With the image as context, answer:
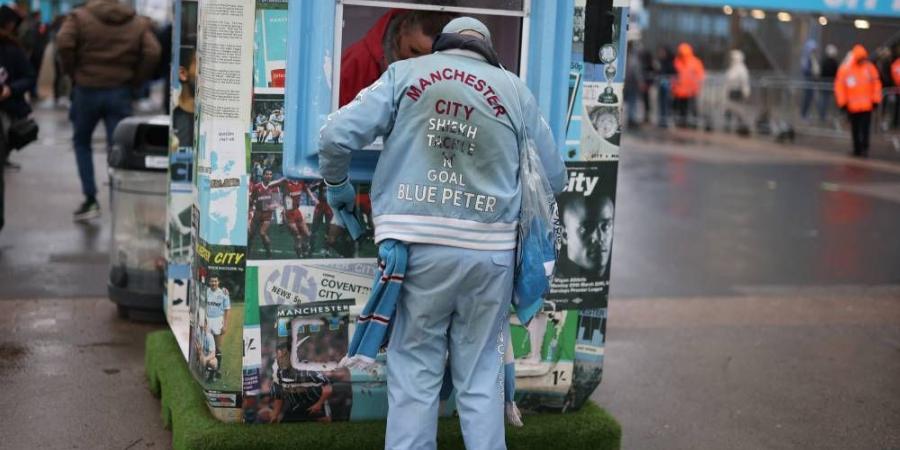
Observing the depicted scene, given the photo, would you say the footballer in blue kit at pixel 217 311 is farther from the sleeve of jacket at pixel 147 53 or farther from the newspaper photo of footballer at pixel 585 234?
the sleeve of jacket at pixel 147 53

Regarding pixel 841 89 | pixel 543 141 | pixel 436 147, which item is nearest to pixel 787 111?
pixel 841 89

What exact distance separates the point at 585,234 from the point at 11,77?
5759 mm

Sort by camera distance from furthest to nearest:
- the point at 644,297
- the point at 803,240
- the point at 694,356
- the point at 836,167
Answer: the point at 836,167 → the point at 803,240 → the point at 644,297 → the point at 694,356

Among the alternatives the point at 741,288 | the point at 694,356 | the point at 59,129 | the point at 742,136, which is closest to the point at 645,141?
the point at 742,136

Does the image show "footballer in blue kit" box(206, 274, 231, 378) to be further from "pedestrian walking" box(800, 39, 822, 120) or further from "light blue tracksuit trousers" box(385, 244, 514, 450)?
"pedestrian walking" box(800, 39, 822, 120)

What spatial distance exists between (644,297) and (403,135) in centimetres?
468

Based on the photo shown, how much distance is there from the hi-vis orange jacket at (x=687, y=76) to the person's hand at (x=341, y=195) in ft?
69.2

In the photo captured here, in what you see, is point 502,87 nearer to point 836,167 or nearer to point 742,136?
point 836,167

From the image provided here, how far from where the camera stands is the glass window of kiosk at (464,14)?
440 cm

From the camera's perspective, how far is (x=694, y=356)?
6.86 meters

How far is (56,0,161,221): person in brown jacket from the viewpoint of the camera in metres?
9.41

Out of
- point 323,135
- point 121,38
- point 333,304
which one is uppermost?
point 121,38

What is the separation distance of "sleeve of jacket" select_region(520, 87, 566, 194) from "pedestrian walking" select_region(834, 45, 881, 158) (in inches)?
635

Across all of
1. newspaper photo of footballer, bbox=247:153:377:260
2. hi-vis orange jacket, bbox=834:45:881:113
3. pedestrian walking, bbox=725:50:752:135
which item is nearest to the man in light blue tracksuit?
newspaper photo of footballer, bbox=247:153:377:260
